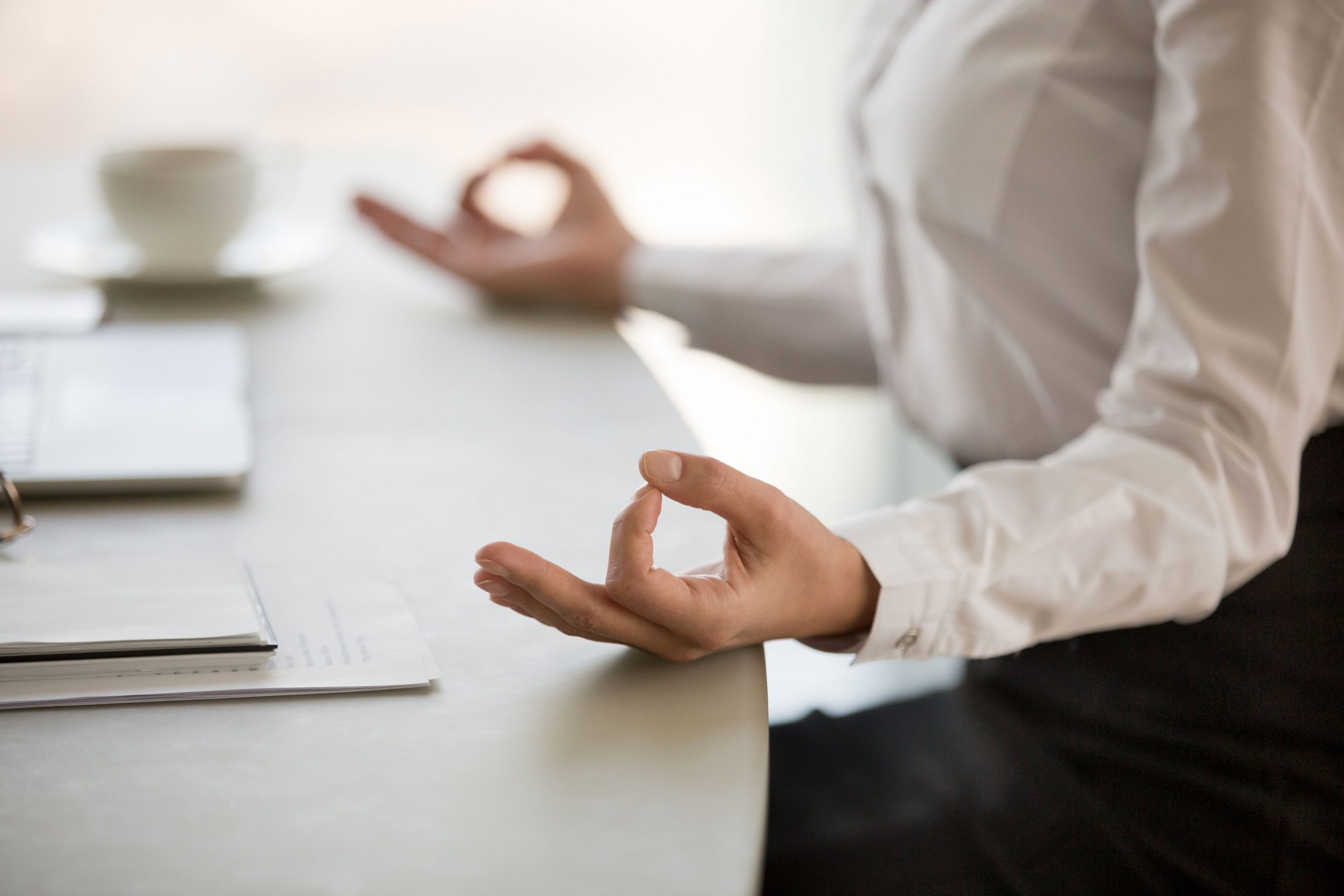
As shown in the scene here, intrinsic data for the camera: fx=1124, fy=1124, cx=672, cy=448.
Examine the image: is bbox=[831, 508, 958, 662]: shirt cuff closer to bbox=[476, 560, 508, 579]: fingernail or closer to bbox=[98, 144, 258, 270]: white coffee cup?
bbox=[476, 560, 508, 579]: fingernail

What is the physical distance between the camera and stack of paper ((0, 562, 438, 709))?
0.42 metres

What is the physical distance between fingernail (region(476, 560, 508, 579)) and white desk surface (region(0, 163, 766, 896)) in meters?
0.05

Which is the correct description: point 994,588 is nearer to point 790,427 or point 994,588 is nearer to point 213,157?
point 213,157

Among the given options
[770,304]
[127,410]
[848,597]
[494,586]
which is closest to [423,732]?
[494,586]

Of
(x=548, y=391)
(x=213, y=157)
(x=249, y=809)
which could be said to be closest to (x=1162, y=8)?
(x=548, y=391)

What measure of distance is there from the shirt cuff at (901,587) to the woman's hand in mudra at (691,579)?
30 millimetres

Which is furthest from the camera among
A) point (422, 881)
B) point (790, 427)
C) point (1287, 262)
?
point (790, 427)

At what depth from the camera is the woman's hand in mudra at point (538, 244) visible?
94cm

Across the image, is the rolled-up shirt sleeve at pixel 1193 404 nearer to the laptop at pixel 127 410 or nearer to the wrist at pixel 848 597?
the wrist at pixel 848 597

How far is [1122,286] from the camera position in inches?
25.2

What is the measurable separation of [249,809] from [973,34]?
555 millimetres

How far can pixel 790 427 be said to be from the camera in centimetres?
189

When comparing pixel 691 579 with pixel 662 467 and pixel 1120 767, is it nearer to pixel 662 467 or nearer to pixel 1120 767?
pixel 662 467

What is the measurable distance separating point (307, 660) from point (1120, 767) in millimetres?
476
